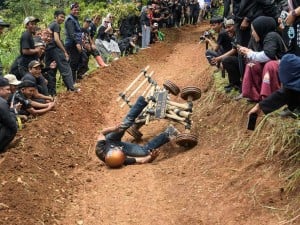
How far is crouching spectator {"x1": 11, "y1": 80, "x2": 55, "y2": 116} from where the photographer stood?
28.6 feet

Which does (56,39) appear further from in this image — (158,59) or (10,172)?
(158,59)

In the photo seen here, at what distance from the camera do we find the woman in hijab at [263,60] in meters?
6.21

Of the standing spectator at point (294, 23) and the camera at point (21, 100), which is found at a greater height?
the standing spectator at point (294, 23)

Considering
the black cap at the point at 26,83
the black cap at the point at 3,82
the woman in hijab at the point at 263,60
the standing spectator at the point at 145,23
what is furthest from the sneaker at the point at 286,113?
the standing spectator at the point at 145,23

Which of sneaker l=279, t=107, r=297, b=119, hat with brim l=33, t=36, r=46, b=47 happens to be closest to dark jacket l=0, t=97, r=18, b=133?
hat with brim l=33, t=36, r=46, b=47

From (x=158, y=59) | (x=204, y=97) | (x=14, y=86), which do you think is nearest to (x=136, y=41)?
(x=158, y=59)

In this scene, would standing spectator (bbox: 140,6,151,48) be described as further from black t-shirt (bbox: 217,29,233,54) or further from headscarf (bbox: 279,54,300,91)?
headscarf (bbox: 279,54,300,91)

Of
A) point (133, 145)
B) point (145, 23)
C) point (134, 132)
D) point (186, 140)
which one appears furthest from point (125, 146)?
point (145, 23)

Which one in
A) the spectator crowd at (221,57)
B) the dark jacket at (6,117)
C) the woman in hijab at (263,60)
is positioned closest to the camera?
the spectator crowd at (221,57)

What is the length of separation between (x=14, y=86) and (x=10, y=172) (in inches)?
93.7

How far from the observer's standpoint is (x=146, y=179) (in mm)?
7238

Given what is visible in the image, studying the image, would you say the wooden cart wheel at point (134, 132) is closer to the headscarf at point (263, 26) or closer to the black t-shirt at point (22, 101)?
the black t-shirt at point (22, 101)

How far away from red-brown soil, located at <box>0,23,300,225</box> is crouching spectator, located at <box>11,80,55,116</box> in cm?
20

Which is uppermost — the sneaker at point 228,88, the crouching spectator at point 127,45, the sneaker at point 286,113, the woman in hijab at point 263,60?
the woman in hijab at point 263,60
